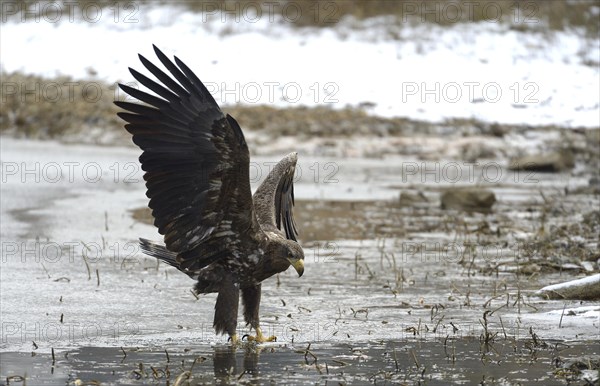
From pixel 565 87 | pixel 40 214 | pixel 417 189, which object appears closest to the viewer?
pixel 40 214

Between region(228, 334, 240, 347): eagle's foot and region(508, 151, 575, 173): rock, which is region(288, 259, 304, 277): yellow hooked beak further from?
region(508, 151, 575, 173): rock

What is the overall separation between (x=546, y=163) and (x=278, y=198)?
13084 mm

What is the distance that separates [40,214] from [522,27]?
65.4ft

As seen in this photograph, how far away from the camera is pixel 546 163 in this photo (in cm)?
2061

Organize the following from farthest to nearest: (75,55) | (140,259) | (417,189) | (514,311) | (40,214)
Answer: (75,55) < (417,189) < (40,214) < (140,259) < (514,311)

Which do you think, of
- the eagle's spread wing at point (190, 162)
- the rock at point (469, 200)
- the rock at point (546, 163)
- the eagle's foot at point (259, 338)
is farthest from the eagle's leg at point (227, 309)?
the rock at point (546, 163)

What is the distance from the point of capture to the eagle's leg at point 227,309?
22.9 feet

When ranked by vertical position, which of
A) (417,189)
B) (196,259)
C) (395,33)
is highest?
(395,33)

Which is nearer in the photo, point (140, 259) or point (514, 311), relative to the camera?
point (514, 311)

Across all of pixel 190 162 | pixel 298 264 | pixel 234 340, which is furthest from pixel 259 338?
pixel 190 162

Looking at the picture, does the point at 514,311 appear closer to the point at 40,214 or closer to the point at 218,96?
the point at 40,214

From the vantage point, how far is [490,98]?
994 inches

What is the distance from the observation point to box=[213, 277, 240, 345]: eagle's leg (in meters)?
6.98

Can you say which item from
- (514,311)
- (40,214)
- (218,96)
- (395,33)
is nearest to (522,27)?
(395,33)
